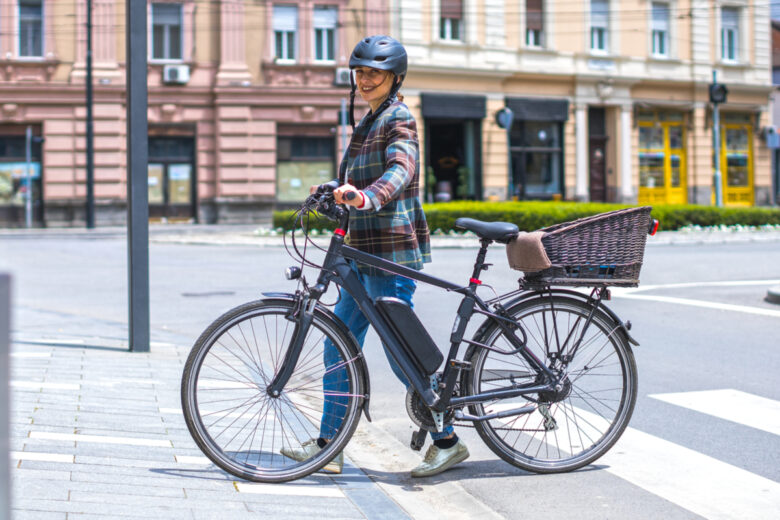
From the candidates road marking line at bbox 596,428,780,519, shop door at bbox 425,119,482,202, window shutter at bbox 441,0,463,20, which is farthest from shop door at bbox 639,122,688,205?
road marking line at bbox 596,428,780,519

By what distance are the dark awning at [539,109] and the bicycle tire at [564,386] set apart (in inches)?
1133

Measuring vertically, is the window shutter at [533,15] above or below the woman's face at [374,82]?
above

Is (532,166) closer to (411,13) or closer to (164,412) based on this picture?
(411,13)

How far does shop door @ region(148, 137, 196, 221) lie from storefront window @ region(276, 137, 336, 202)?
267cm

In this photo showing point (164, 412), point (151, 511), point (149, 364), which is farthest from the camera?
point (149, 364)

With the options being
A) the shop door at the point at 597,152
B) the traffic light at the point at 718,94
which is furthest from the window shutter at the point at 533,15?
the traffic light at the point at 718,94

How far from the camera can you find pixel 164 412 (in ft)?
17.0

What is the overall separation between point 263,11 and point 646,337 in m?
24.2

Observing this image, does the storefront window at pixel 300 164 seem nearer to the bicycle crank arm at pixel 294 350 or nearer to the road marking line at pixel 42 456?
the road marking line at pixel 42 456

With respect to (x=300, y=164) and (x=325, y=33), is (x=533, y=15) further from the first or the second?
(x=300, y=164)

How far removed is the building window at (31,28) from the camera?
29.1 meters

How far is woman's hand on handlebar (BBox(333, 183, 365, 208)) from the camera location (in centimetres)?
375

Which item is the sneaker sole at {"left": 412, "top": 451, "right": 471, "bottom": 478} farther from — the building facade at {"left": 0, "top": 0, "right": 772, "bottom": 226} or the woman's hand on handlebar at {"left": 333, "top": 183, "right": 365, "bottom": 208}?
the building facade at {"left": 0, "top": 0, "right": 772, "bottom": 226}

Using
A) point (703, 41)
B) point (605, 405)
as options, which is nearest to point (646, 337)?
point (605, 405)
